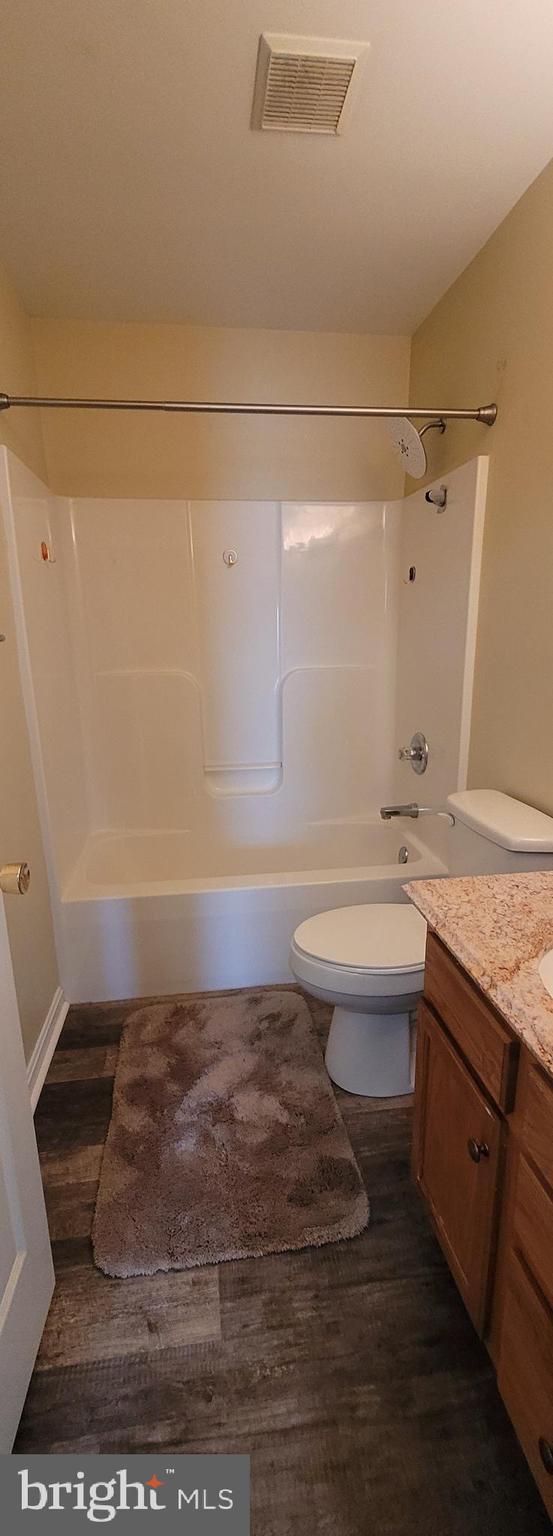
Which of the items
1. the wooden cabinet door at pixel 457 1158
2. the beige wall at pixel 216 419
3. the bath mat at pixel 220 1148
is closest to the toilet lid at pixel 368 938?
the wooden cabinet door at pixel 457 1158

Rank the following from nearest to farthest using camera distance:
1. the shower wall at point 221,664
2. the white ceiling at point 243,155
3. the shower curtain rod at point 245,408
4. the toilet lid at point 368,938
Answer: the white ceiling at point 243,155
the toilet lid at point 368,938
the shower curtain rod at point 245,408
the shower wall at point 221,664

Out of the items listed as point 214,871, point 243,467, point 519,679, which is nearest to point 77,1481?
point 519,679

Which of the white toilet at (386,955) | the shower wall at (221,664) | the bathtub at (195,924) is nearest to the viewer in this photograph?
the white toilet at (386,955)

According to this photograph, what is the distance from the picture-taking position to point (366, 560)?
2598 millimetres

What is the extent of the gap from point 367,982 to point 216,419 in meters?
2.09

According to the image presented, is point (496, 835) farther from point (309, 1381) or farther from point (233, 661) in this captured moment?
point (233, 661)

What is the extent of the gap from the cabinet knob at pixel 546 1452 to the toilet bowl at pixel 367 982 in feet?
2.61

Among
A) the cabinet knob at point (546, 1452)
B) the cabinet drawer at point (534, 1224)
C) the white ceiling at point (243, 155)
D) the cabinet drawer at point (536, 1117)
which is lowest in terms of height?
the cabinet knob at point (546, 1452)

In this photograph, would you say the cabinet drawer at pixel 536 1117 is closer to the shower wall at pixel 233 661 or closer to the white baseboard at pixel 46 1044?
the white baseboard at pixel 46 1044

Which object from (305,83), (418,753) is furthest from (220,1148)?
(305,83)

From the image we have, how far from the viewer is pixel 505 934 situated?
960mm

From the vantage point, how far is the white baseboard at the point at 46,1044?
68.1 inches

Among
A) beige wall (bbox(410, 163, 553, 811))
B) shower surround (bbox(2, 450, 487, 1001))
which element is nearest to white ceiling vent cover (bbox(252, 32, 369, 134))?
beige wall (bbox(410, 163, 553, 811))

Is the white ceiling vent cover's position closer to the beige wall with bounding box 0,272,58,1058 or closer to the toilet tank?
the beige wall with bounding box 0,272,58,1058
